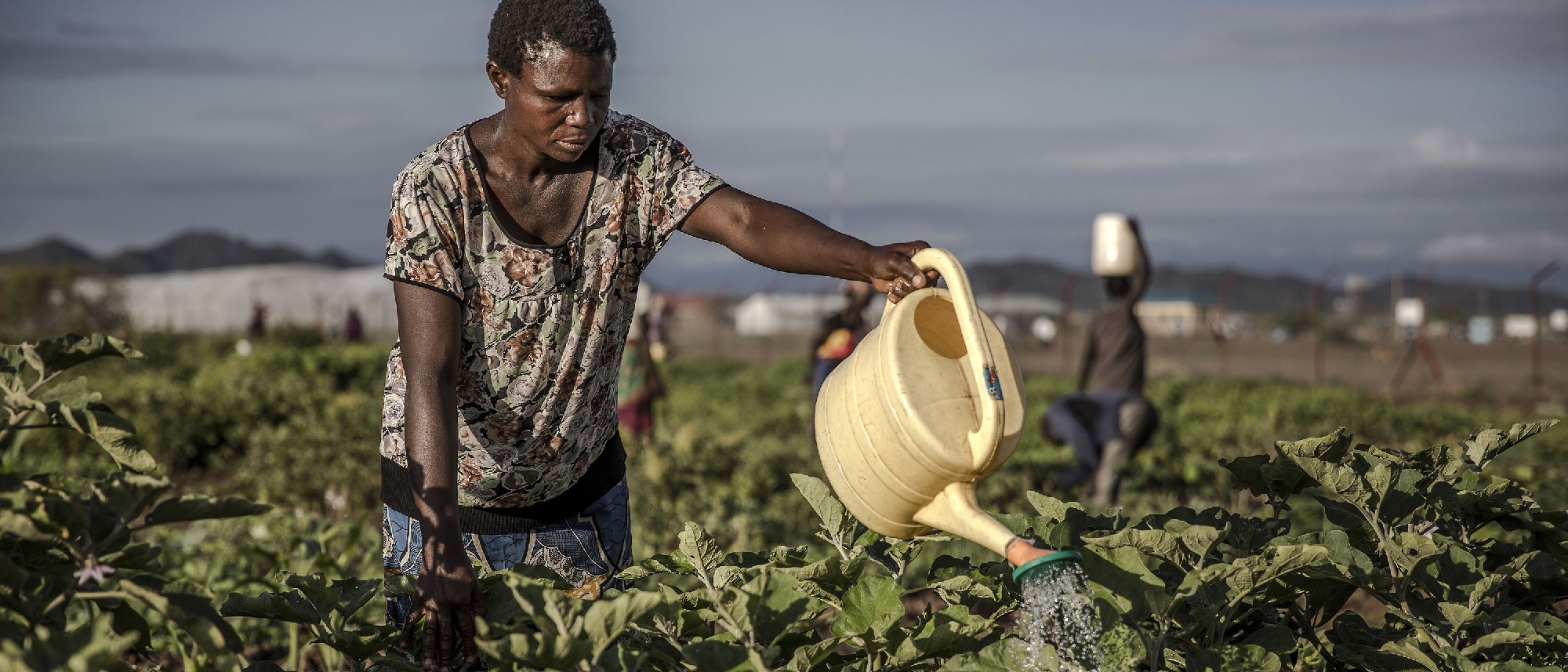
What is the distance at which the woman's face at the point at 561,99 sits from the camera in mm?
Answer: 1604

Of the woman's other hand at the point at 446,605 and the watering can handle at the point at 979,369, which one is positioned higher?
the watering can handle at the point at 979,369

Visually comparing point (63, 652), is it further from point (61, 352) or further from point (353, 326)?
point (353, 326)

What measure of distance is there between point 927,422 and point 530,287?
75cm

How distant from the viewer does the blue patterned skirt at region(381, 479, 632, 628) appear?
6.35 ft

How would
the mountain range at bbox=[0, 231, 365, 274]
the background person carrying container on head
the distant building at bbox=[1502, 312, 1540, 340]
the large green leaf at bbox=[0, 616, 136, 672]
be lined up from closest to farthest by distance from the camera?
the large green leaf at bbox=[0, 616, 136, 672] < the background person carrying container on head < the distant building at bbox=[1502, 312, 1540, 340] < the mountain range at bbox=[0, 231, 365, 274]

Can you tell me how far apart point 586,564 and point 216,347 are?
16.0m

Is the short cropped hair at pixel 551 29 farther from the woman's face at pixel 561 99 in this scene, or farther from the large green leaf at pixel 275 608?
the large green leaf at pixel 275 608

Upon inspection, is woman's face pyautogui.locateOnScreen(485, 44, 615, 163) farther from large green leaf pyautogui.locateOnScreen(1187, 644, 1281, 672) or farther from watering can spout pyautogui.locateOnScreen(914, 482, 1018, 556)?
large green leaf pyautogui.locateOnScreen(1187, 644, 1281, 672)

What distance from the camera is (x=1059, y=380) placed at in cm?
1216

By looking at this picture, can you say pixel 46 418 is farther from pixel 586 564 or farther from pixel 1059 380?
pixel 1059 380

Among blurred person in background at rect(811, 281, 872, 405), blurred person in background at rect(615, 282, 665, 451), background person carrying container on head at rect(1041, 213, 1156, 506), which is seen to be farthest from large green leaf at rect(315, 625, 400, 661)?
blurred person in background at rect(615, 282, 665, 451)

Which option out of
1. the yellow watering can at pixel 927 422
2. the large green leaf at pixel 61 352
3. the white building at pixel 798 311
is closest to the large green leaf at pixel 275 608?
the large green leaf at pixel 61 352

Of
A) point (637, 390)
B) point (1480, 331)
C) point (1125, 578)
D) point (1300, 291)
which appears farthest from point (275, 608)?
point (1480, 331)

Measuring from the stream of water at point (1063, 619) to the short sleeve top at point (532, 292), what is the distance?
0.87 meters
